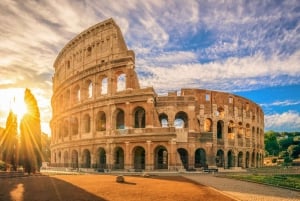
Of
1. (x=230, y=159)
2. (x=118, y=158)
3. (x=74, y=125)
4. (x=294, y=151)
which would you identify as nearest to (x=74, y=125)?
(x=74, y=125)

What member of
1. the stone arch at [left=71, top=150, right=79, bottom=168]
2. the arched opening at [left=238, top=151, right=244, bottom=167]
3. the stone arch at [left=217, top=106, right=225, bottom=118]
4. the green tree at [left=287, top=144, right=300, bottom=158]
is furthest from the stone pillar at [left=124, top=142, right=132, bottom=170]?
the green tree at [left=287, top=144, right=300, bottom=158]

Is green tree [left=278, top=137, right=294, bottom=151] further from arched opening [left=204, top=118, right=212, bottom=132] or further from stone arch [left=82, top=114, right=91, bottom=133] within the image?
stone arch [left=82, top=114, right=91, bottom=133]

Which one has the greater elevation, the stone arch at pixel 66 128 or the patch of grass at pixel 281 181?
the stone arch at pixel 66 128

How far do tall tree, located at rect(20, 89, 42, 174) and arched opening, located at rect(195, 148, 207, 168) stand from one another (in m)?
20.7

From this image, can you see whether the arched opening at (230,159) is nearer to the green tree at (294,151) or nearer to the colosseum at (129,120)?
the colosseum at (129,120)

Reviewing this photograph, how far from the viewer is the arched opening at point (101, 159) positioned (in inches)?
1441

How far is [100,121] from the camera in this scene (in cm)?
3969

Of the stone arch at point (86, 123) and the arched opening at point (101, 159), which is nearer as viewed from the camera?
the arched opening at point (101, 159)

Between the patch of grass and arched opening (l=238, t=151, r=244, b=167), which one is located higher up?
the patch of grass

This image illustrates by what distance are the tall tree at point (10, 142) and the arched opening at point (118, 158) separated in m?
11.6

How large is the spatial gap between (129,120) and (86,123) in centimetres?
865

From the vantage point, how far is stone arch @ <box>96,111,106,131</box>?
38.3 meters

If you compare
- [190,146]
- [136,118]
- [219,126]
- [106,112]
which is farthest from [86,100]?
[219,126]

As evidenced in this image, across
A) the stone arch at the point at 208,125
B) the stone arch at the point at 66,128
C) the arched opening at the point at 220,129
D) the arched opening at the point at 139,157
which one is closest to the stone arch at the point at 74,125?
the stone arch at the point at 66,128
